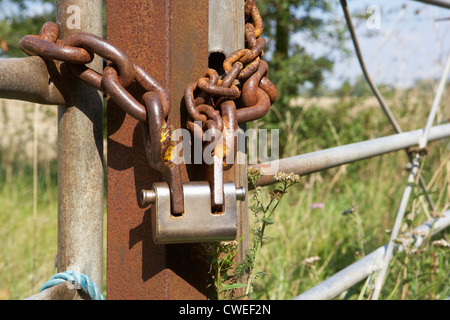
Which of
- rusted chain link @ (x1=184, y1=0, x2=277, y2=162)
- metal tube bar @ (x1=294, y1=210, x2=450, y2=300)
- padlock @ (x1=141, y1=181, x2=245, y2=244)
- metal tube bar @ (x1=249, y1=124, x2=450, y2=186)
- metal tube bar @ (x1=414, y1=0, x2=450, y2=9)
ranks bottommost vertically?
metal tube bar @ (x1=294, y1=210, x2=450, y2=300)

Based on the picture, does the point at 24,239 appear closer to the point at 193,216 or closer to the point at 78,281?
the point at 78,281

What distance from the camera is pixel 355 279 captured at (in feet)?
4.13

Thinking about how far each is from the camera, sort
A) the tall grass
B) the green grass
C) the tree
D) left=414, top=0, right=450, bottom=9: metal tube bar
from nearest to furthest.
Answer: left=414, top=0, right=450, bottom=9: metal tube bar → the tall grass → the green grass → the tree

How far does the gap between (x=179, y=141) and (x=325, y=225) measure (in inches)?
83.2

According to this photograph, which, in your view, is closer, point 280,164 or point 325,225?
point 280,164

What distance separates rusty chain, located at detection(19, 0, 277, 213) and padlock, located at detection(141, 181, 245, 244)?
1 cm

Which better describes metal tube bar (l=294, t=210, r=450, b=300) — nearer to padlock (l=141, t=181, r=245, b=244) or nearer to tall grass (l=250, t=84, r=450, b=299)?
tall grass (l=250, t=84, r=450, b=299)

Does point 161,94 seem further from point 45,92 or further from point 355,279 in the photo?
point 355,279

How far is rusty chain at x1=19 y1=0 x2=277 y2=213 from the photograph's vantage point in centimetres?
67

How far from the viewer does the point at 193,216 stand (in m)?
0.69

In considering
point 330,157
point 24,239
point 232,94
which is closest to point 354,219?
point 330,157

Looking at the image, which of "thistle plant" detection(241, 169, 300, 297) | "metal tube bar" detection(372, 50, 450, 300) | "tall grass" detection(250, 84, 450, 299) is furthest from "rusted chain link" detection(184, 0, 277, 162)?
"metal tube bar" detection(372, 50, 450, 300)

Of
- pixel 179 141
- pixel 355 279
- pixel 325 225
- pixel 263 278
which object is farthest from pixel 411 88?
pixel 179 141

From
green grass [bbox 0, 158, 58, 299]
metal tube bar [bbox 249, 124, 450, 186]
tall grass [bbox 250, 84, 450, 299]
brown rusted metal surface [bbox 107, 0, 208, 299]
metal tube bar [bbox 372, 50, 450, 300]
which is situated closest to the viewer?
brown rusted metal surface [bbox 107, 0, 208, 299]
